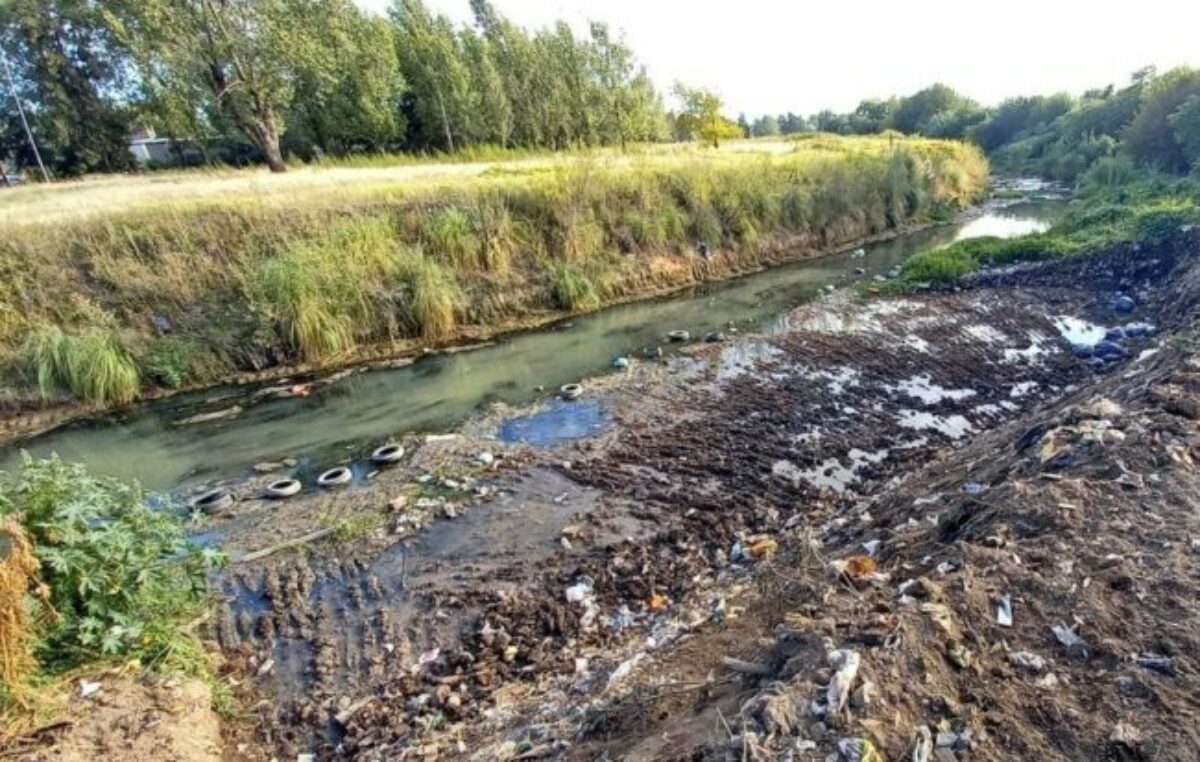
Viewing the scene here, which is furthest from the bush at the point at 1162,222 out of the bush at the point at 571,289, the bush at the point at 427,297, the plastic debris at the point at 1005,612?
the bush at the point at 427,297

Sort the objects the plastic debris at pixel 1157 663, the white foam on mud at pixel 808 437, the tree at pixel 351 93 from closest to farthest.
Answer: the plastic debris at pixel 1157 663 → the white foam on mud at pixel 808 437 → the tree at pixel 351 93

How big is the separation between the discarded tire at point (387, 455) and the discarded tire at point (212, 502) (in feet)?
4.68

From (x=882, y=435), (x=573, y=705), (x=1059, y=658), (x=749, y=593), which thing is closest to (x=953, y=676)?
(x=1059, y=658)

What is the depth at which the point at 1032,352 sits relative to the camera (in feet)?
27.1

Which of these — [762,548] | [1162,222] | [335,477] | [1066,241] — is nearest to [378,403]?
[335,477]

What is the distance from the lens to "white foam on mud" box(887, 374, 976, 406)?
718cm

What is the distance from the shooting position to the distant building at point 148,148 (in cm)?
2833

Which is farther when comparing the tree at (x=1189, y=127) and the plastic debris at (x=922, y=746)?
the tree at (x=1189, y=127)

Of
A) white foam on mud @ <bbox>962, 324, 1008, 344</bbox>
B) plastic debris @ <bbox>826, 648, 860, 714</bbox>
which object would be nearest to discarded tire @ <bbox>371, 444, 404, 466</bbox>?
plastic debris @ <bbox>826, 648, 860, 714</bbox>

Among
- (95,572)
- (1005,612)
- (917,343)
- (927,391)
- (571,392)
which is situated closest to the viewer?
(1005,612)

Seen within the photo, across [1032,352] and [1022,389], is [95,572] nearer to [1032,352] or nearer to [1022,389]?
[1022,389]

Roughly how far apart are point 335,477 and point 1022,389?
8161mm

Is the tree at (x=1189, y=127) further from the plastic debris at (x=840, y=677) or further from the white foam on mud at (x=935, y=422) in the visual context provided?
the plastic debris at (x=840, y=677)

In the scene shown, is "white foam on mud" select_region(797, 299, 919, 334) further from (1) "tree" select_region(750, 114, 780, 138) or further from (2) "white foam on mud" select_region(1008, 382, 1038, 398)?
(1) "tree" select_region(750, 114, 780, 138)
